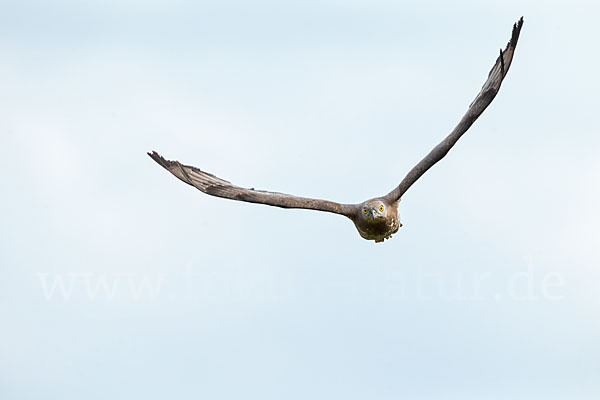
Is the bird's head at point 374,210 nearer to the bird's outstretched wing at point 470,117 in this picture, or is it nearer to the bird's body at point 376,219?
the bird's body at point 376,219

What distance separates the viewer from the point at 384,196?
24.8 m

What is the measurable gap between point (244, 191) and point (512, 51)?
21.9 feet

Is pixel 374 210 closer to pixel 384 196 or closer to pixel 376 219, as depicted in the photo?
pixel 376 219

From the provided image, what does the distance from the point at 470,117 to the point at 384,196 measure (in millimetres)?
2747

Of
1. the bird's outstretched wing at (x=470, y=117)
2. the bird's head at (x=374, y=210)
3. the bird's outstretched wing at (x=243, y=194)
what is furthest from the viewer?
the bird's outstretched wing at (x=243, y=194)

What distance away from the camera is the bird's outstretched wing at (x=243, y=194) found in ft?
80.8

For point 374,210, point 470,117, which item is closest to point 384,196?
point 374,210

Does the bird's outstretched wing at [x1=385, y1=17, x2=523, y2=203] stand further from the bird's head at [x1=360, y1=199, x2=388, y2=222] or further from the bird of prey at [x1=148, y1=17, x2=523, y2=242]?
the bird's head at [x1=360, y1=199, x2=388, y2=222]

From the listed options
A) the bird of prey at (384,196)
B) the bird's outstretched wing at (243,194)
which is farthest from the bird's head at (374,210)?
the bird's outstretched wing at (243,194)

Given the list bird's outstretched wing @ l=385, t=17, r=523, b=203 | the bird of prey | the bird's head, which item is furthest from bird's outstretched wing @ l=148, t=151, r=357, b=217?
bird's outstretched wing @ l=385, t=17, r=523, b=203

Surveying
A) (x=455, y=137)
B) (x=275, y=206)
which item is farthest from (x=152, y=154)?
(x=455, y=137)

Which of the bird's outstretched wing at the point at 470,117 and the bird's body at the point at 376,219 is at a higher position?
the bird's outstretched wing at the point at 470,117

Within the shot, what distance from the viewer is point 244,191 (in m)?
25.1

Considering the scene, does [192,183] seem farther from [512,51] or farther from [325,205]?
[512,51]
